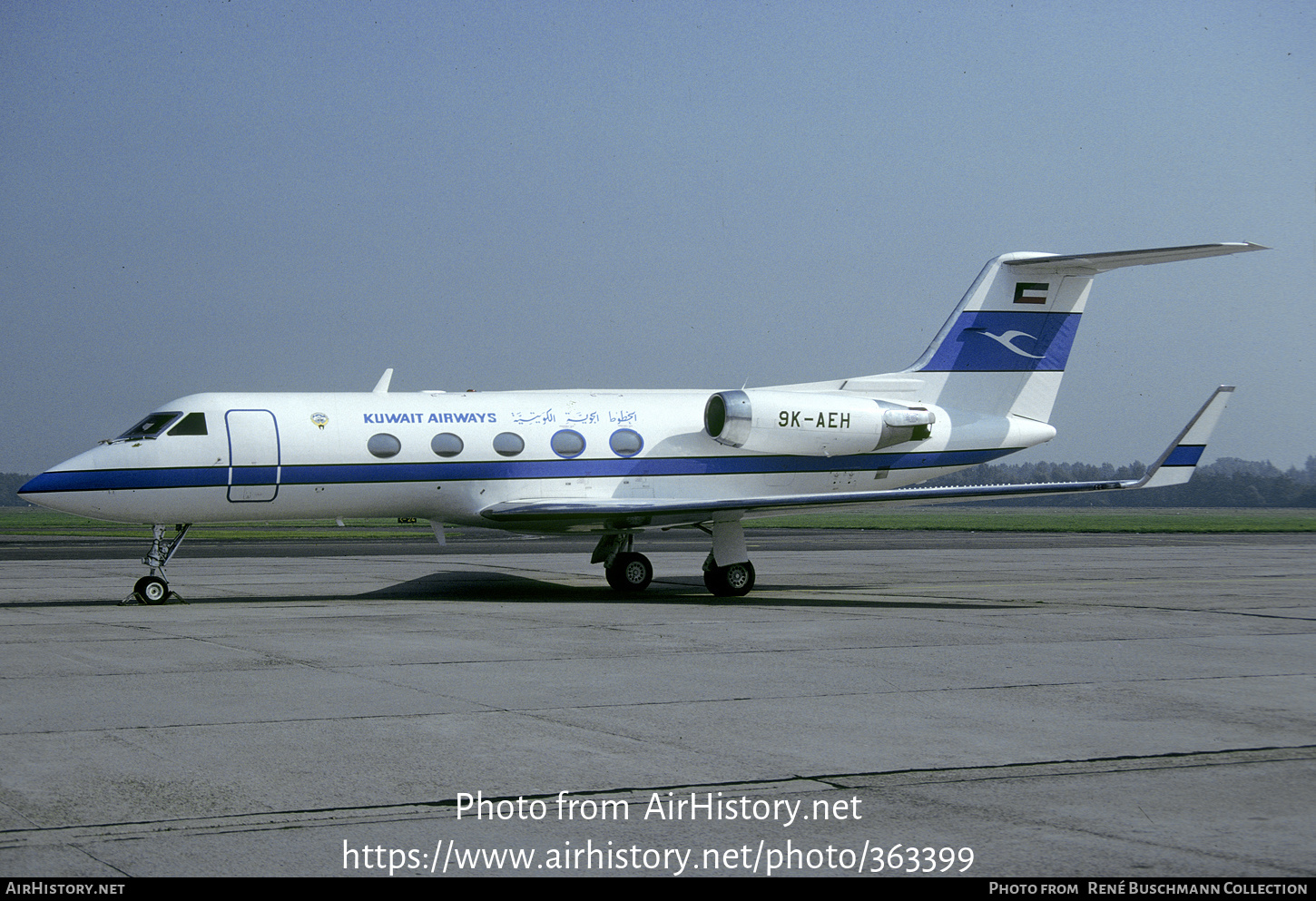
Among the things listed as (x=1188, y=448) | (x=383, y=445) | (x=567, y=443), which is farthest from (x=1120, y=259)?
(x=383, y=445)

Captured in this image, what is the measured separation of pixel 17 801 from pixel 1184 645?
Answer: 10.4 m

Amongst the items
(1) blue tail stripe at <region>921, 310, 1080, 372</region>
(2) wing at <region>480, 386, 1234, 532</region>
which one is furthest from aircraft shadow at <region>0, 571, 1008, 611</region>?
(1) blue tail stripe at <region>921, 310, 1080, 372</region>

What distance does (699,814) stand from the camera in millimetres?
5871

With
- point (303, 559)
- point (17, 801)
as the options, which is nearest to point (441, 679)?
point (17, 801)

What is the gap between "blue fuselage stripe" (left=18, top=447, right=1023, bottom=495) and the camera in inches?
643

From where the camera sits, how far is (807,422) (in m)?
19.3

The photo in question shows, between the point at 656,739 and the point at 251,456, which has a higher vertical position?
the point at 251,456

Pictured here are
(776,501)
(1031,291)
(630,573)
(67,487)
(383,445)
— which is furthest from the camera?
(1031,291)

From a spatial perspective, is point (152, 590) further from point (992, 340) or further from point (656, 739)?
point (992, 340)

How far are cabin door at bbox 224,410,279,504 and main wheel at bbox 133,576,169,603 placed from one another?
4.70 feet

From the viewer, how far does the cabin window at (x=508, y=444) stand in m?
18.4

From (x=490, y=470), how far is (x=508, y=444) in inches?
18.5

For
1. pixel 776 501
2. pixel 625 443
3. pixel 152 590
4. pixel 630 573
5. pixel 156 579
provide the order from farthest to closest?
pixel 630 573, pixel 625 443, pixel 776 501, pixel 156 579, pixel 152 590
